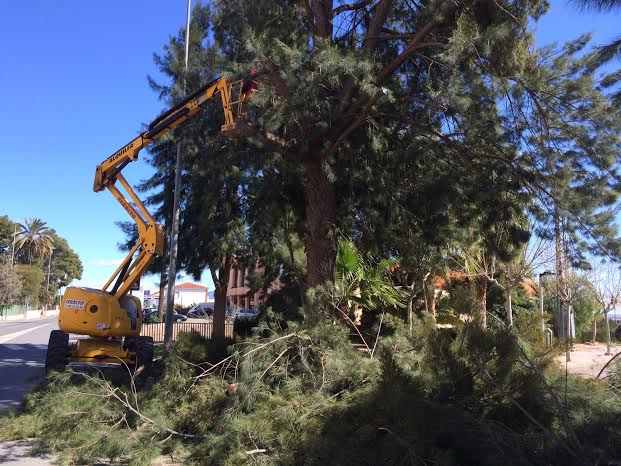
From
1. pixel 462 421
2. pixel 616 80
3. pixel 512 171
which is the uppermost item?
pixel 616 80

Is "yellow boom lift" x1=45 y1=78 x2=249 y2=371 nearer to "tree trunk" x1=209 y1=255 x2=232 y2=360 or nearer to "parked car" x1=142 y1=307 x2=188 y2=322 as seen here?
"tree trunk" x1=209 y1=255 x2=232 y2=360

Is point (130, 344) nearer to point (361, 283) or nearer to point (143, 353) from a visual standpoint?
point (143, 353)

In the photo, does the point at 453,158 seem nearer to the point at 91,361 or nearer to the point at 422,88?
the point at 422,88

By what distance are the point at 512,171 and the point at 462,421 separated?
4785mm

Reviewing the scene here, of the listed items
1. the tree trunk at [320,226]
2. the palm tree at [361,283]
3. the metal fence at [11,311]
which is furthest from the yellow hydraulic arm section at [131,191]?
the metal fence at [11,311]

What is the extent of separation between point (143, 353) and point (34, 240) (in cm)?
7674

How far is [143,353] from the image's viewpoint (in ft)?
38.7

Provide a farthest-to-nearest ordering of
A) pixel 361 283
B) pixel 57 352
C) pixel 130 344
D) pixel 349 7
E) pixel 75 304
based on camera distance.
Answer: pixel 361 283
pixel 130 344
pixel 75 304
pixel 57 352
pixel 349 7

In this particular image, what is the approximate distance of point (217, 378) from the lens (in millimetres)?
7617

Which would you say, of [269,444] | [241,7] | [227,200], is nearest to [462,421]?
[269,444]

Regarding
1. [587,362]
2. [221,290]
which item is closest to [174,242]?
[221,290]

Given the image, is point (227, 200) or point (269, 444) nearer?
point (269, 444)

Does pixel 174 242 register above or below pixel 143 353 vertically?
above

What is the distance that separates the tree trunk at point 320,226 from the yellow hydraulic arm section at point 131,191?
9.01 feet
